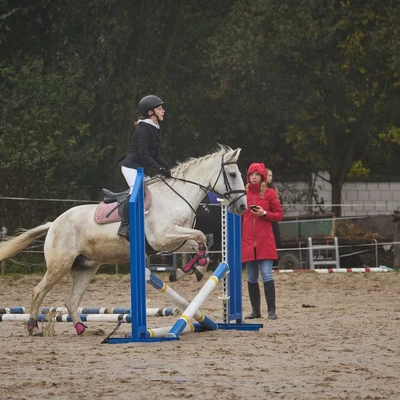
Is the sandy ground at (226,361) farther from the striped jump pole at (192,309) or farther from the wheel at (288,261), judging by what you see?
the wheel at (288,261)

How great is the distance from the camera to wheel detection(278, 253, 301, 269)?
20500mm

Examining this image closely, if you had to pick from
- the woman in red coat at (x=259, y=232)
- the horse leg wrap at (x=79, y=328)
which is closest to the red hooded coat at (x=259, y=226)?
the woman in red coat at (x=259, y=232)

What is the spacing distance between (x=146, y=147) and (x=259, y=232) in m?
1.81

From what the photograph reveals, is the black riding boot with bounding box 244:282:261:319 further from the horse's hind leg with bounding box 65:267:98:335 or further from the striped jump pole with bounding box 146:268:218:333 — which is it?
the horse's hind leg with bounding box 65:267:98:335

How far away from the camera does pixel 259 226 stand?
1083 centimetres

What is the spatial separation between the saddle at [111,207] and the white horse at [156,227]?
0.17 ft

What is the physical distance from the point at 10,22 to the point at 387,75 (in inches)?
393

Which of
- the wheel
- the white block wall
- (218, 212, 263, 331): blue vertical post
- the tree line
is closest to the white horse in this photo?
(218, 212, 263, 331): blue vertical post

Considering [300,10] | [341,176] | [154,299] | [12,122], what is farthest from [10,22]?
[154,299]

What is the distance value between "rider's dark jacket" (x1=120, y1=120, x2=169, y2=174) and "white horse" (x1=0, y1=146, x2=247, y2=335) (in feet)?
0.71

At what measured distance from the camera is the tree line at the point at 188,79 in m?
23.0

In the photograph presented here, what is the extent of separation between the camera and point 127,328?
34.7ft

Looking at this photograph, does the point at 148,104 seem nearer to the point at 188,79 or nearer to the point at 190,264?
the point at 190,264

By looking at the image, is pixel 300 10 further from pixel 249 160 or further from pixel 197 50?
pixel 249 160
